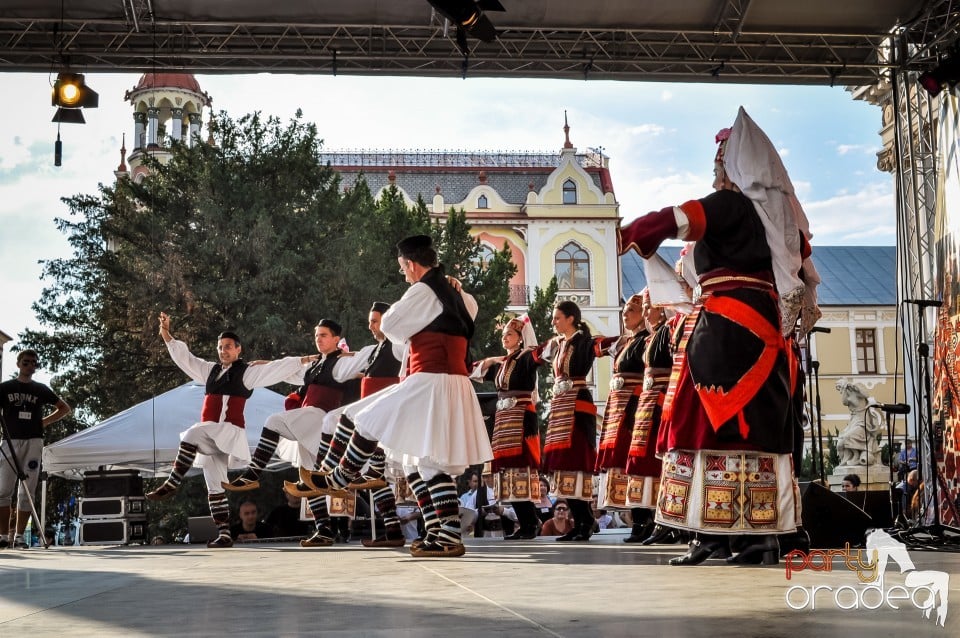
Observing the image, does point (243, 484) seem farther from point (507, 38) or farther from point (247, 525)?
point (507, 38)

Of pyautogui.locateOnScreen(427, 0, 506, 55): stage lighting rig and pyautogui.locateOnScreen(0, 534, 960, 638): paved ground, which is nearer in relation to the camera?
pyautogui.locateOnScreen(0, 534, 960, 638): paved ground

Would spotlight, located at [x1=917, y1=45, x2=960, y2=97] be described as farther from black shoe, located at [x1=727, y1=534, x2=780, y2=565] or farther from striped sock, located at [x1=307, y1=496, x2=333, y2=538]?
striped sock, located at [x1=307, y1=496, x2=333, y2=538]

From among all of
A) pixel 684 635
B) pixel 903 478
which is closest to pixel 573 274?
pixel 903 478

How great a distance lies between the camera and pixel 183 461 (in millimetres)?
8484

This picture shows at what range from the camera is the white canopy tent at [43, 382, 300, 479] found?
11469mm

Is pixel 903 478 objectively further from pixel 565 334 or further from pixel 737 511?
pixel 737 511

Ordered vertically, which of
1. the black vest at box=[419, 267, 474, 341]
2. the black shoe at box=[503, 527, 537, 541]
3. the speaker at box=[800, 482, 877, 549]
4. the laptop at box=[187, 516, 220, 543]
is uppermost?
the black vest at box=[419, 267, 474, 341]

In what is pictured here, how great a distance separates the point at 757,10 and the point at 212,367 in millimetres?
5591

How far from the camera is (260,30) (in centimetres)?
972

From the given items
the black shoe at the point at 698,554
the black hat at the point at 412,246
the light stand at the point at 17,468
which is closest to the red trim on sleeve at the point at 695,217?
the black shoe at the point at 698,554

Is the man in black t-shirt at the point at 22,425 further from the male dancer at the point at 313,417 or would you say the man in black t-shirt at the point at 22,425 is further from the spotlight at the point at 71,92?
the male dancer at the point at 313,417

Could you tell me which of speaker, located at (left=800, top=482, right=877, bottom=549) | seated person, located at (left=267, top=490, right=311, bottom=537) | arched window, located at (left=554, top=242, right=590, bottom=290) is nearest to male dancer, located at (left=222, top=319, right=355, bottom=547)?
seated person, located at (left=267, top=490, right=311, bottom=537)

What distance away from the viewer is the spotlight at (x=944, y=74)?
909cm

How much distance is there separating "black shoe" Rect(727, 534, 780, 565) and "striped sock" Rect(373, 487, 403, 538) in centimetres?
346
